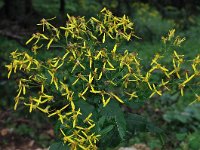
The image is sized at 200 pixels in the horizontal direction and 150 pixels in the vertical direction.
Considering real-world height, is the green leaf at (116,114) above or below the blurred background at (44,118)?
above

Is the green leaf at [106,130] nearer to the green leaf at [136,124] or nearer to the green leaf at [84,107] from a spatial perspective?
the green leaf at [84,107]

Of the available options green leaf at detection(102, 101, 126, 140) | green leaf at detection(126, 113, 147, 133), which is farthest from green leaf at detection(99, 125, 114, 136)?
green leaf at detection(126, 113, 147, 133)

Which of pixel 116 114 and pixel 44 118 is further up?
pixel 116 114

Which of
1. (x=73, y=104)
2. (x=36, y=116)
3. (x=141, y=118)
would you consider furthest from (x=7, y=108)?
(x=73, y=104)

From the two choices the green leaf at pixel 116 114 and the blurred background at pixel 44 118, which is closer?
the green leaf at pixel 116 114

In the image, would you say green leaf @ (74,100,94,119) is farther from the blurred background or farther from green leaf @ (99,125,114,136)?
the blurred background

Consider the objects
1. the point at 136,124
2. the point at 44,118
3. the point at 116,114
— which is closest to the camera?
the point at 116,114

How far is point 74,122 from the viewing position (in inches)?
109

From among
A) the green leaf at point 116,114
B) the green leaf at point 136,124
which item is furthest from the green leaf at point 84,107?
the green leaf at point 136,124

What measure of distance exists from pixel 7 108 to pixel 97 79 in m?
3.29

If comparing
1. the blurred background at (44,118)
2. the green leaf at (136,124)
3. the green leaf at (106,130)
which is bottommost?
the blurred background at (44,118)

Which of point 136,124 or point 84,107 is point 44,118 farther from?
point 84,107

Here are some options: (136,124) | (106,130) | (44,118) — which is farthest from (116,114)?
(44,118)

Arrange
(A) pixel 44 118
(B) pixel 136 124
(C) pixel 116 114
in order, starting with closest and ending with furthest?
(C) pixel 116 114, (B) pixel 136 124, (A) pixel 44 118
